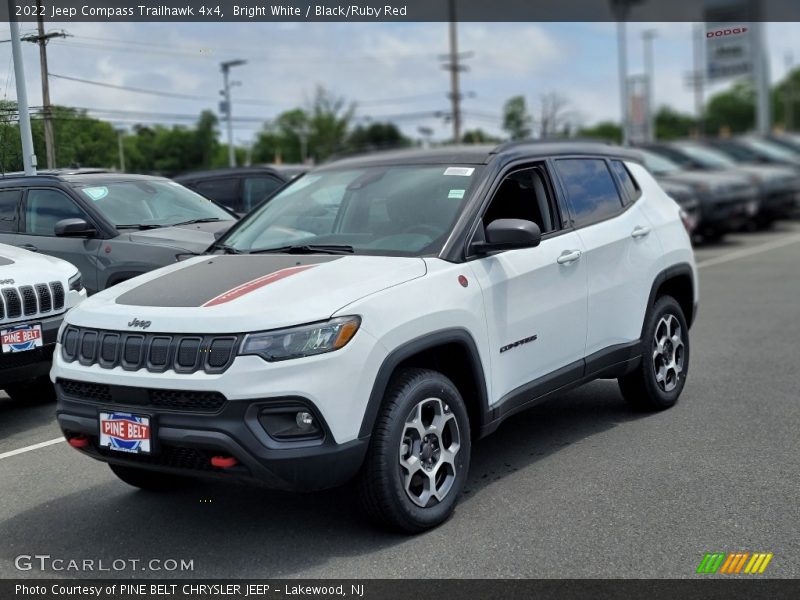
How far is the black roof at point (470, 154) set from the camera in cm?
536

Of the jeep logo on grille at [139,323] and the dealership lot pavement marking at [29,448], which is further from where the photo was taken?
the dealership lot pavement marking at [29,448]

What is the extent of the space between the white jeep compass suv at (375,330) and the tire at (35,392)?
2.80 metres

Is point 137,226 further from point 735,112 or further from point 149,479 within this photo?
point 735,112

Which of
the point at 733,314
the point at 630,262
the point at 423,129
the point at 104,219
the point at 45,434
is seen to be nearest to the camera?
the point at 630,262

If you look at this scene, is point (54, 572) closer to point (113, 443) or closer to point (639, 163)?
point (113, 443)

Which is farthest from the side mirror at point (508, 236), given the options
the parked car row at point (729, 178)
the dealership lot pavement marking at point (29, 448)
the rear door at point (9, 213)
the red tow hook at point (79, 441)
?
the parked car row at point (729, 178)

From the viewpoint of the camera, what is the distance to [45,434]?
6.55m

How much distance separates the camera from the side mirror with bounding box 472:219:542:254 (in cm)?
475

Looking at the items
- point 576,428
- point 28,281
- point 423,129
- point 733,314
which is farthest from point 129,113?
point 423,129

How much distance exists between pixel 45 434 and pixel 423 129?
70.3ft

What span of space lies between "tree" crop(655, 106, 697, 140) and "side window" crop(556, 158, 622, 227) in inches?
4522

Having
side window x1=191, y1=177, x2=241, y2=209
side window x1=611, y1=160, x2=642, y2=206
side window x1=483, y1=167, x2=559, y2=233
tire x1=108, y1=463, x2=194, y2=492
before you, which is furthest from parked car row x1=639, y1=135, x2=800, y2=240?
tire x1=108, y1=463, x2=194, y2=492

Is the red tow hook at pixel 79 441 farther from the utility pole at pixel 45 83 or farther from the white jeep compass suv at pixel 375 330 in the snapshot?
the utility pole at pixel 45 83

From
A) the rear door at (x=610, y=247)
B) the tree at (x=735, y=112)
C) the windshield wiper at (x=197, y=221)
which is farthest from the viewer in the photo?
the tree at (x=735, y=112)
